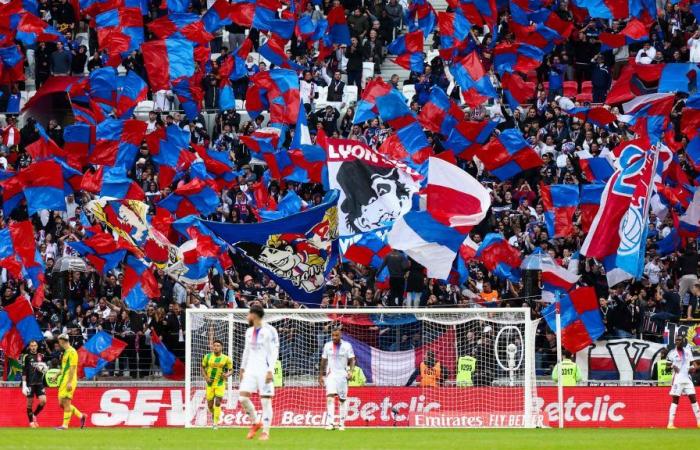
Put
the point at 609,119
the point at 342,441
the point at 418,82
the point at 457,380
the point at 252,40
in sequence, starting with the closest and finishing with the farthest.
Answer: the point at 342,441 < the point at 457,380 < the point at 609,119 < the point at 418,82 < the point at 252,40

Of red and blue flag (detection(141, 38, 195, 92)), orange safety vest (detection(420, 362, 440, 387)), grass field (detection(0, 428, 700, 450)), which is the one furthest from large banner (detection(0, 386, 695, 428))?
red and blue flag (detection(141, 38, 195, 92))

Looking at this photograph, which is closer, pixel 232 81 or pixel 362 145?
pixel 362 145

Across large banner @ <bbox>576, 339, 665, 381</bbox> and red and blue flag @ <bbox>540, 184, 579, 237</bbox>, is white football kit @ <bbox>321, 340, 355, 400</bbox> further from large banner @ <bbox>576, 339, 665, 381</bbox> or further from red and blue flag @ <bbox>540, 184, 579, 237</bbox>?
red and blue flag @ <bbox>540, 184, 579, 237</bbox>

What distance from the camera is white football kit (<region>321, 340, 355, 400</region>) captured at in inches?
1108

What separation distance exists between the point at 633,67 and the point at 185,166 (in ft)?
35.2

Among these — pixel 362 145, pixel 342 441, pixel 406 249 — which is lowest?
pixel 342 441

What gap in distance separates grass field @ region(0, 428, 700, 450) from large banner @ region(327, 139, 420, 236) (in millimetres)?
4461

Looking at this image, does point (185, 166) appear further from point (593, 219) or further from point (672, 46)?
point (672, 46)

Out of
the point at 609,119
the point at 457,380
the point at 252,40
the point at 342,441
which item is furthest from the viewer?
the point at 252,40

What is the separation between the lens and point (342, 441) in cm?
2367

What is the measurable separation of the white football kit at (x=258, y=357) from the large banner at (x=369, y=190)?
8216 millimetres

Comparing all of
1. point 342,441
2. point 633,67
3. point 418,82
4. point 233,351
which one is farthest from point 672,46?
point 342,441

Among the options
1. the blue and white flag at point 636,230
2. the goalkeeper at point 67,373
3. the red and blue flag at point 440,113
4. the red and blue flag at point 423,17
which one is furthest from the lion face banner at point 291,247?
the red and blue flag at point 423,17

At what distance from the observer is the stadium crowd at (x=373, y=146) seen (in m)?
32.5
